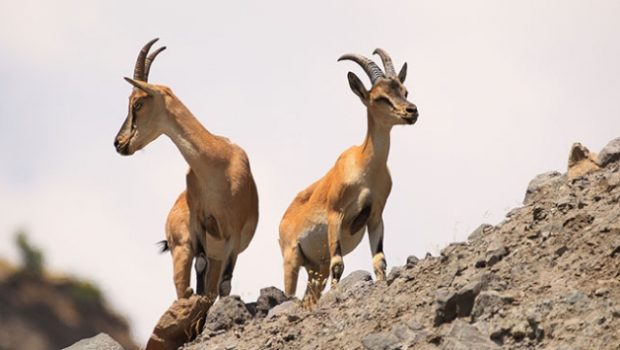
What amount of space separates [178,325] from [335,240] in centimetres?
257

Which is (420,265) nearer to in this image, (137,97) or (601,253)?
(601,253)

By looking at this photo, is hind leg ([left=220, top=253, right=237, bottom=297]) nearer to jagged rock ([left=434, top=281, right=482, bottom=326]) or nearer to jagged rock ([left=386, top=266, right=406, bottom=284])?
jagged rock ([left=386, top=266, right=406, bottom=284])

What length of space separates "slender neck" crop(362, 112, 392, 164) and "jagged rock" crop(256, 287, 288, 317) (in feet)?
7.32

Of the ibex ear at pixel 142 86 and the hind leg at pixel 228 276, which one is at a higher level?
the ibex ear at pixel 142 86

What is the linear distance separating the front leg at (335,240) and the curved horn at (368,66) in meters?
1.95

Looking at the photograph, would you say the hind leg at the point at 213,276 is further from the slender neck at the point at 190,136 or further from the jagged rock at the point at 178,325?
the jagged rock at the point at 178,325

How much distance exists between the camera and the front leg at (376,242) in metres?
19.5

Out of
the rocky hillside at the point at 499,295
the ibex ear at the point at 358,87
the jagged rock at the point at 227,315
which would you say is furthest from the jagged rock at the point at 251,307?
the ibex ear at the point at 358,87

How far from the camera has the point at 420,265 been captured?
1703 centimetres

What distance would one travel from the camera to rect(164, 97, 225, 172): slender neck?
66.1 ft

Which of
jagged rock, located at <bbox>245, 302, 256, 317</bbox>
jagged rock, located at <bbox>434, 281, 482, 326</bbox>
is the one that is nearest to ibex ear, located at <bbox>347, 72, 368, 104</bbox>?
jagged rock, located at <bbox>245, 302, 256, 317</bbox>

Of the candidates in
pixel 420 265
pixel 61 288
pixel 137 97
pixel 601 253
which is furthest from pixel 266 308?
pixel 61 288

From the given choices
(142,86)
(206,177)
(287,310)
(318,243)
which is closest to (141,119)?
(142,86)

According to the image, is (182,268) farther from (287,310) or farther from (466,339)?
(466,339)
